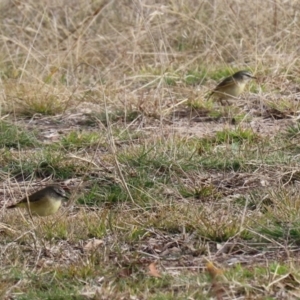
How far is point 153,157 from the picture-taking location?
758cm

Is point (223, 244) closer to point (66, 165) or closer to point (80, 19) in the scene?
point (66, 165)

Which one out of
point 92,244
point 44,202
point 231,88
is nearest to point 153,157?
point 44,202

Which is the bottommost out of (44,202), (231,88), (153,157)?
(231,88)

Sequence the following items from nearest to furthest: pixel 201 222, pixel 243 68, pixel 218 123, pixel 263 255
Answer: pixel 263 255 → pixel 201 222 → pixel 218 123 → pixel 243 68

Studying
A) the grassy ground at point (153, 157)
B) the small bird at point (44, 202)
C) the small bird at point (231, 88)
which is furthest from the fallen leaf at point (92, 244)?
the small bird at point (231, 88)

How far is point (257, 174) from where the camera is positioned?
24.0 feet

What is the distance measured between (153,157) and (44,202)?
3.88 feet

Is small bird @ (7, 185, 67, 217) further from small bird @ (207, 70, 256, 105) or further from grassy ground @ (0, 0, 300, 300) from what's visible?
small bird @ (207, 70, 256, 105)

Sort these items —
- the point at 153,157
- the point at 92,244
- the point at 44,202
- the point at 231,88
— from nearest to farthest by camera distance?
the point at 92,244 → the point at 44,202 → the point at 153,157 → the point at 231,88

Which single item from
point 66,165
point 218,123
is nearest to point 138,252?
point 66,165

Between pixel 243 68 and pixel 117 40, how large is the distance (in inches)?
Answer: 71.3

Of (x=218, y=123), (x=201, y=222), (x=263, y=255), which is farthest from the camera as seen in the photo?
(x=218, y=123)

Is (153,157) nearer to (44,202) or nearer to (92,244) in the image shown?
(44,202)

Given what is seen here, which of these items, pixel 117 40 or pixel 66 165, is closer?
pixel 66 165
